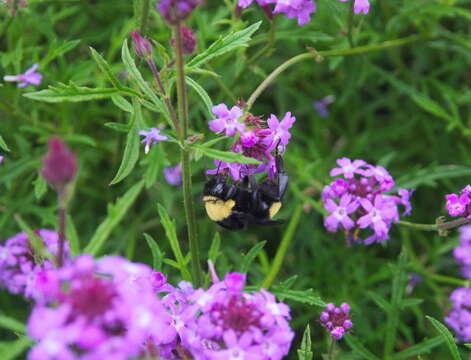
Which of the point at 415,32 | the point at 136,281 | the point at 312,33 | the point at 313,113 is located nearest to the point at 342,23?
the point at 312,33

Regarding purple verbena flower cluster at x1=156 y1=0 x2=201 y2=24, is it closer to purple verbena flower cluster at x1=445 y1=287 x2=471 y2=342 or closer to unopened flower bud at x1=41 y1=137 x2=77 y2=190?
unopened flower bud at x1=41 y1=137 x2=77 y2=190

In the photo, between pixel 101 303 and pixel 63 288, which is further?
pixel 63 288

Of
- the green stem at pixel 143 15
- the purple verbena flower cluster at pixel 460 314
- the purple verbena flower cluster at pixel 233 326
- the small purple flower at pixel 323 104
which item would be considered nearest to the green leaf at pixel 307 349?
the purple verbena flower cluster at pixel 233 326

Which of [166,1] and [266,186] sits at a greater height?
[166,1]

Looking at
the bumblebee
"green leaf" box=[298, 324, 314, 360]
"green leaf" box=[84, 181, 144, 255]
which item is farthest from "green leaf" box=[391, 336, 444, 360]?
"green leaf" box=[84, 181, 144, 255]

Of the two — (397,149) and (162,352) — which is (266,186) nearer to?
(162,352)

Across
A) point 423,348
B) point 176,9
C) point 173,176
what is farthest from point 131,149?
point 423,348
